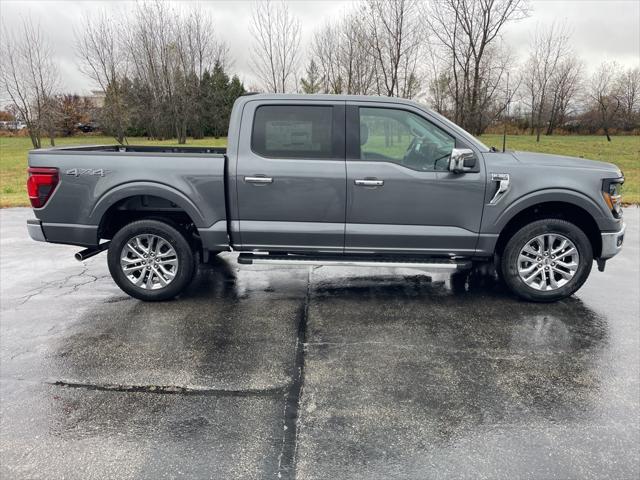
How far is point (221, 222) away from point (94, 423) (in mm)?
2293

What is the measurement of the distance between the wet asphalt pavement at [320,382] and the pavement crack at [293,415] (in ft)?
0.05

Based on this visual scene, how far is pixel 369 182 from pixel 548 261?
6.69ft

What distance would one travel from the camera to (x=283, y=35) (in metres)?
25.8

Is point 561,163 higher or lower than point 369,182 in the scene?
higher

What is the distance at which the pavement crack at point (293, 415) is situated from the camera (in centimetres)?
243

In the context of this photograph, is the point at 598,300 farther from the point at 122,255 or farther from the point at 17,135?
the point at 17,135

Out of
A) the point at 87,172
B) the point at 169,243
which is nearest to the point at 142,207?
the point at 169,243

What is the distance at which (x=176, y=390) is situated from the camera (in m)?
3.17

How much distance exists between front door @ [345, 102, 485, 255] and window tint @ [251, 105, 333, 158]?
0.81 feet

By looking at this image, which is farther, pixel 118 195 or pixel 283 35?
pixel 283 35

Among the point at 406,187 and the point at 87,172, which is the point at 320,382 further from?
the point at 87,172

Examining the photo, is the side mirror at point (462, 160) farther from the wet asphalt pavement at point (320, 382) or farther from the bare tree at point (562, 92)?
the bare tree at point (562, 92)

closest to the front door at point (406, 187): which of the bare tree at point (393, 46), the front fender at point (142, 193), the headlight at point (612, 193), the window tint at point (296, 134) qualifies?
the window tint at point (296, 134)

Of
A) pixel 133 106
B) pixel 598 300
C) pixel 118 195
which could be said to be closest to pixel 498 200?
pixel 598 300
